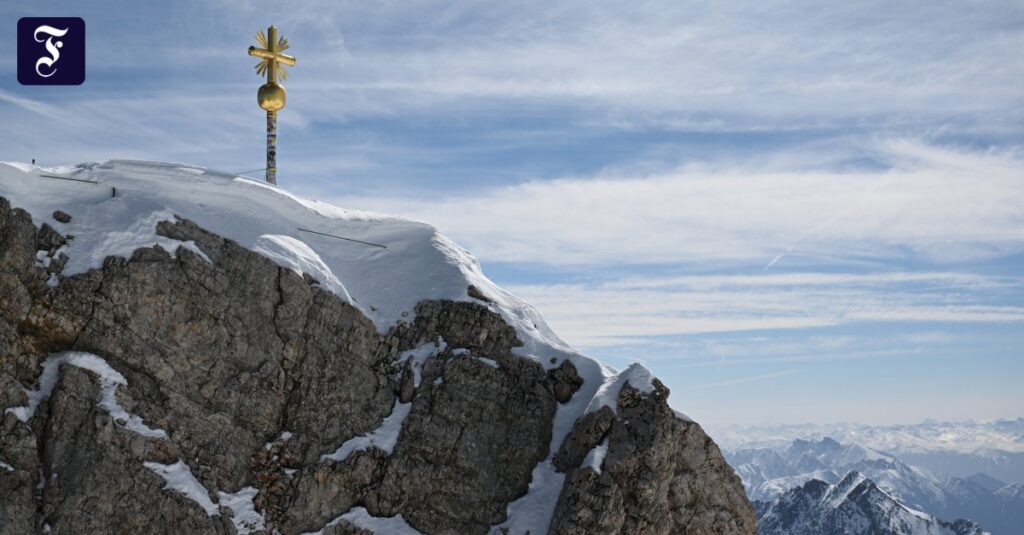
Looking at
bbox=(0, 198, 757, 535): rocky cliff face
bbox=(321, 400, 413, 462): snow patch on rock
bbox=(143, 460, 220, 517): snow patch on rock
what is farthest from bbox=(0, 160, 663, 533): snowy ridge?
bbox=(143, 460, 220, 517): snow patch on rock

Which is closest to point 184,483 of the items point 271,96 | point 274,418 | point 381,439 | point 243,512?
point 243,512

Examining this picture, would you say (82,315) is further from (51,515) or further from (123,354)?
(51,515)

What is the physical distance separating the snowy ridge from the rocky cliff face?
22.2 inches

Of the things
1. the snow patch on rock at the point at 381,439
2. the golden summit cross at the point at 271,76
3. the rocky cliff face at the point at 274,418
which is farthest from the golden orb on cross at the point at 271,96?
the snow patch on rock at the point at 381,439

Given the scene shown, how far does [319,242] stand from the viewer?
51875 millimetres

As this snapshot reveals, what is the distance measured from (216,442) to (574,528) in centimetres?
1489

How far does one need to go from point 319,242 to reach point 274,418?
1109 cm

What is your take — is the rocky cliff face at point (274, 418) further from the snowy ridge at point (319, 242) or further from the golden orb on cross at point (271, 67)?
the golden orb on cross at point (271, 67)

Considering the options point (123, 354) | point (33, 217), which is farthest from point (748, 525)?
point (33, 217)

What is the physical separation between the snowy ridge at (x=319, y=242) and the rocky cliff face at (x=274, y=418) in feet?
1.85

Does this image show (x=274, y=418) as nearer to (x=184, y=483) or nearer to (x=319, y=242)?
(x=184, y=483)

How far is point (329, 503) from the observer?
4253 cm

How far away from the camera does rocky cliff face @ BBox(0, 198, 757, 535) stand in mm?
39312

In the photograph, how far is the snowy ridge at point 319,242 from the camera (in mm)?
44250
